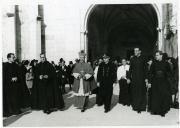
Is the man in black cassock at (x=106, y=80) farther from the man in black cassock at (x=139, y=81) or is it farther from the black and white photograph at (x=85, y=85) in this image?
the man in black cassock at (x=139, y=81)

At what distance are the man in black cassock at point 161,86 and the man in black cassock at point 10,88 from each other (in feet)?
10.6

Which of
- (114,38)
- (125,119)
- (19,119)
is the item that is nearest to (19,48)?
(19,119)

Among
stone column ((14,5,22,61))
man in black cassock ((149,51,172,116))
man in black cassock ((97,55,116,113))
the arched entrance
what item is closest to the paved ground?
man in black cassock ((149,51,172,116))

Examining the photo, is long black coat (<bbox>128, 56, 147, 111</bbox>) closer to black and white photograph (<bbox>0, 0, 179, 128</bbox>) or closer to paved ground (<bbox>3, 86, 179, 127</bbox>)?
black and white photograph (<bbox>0, 0, 179, 128</bbox>)

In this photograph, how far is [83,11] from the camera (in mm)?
13648

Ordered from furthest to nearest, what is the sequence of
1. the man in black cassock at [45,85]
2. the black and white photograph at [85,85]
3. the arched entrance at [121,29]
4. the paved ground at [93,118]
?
the arched entrance at [121,29]
the man in black cassock at [45,85]
the black and white photograph at [85,85]
the paved ground at [93,118]

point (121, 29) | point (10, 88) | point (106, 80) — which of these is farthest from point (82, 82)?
point (121, 29)

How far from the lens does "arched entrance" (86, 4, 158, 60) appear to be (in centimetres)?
1911

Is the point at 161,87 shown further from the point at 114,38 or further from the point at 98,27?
the point at 114,38

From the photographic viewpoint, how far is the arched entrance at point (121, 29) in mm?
19111

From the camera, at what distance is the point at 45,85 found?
7.55m

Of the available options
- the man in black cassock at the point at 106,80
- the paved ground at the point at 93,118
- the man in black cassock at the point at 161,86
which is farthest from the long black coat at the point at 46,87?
the man in black cassock at the point at 161,86

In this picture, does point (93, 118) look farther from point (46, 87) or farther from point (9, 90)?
point (9, 90)

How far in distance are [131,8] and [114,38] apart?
19.2ft
